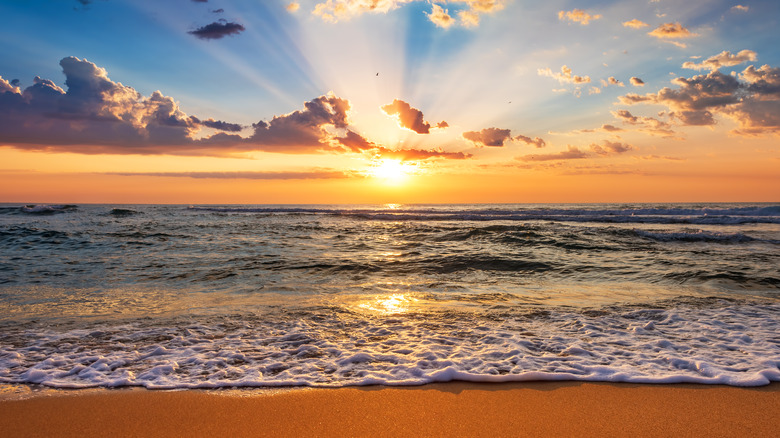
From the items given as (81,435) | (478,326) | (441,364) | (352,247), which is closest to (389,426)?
(441,364)

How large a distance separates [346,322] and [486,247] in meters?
10.2

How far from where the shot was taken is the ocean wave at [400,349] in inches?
155

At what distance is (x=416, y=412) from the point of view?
10.8 ft

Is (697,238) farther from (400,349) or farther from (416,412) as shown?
(416,412)

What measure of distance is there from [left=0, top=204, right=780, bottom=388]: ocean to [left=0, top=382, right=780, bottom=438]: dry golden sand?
21 centimetres

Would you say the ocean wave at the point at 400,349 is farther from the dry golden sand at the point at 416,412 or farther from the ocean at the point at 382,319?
the dry golden sand at the point at 416,412

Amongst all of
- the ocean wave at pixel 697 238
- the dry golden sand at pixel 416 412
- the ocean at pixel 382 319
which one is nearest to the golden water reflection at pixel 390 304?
the ocean at pixel 382 319

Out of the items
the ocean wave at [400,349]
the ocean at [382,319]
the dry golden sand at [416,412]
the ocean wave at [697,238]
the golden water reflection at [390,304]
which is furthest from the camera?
the ocean wave at [697,238]

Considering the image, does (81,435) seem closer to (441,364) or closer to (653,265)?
(441,364)

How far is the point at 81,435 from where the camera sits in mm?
3002

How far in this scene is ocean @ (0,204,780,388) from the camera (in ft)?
13.4

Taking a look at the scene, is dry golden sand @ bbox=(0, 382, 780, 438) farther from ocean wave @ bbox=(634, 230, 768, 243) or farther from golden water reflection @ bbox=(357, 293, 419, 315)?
ocean wave @ bbox=(634, 230, 768, 243)

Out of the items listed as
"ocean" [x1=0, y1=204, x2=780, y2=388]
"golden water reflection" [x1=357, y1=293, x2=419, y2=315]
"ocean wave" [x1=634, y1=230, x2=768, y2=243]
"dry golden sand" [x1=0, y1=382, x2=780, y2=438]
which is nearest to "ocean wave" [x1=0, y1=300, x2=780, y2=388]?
"ocean" [x1=0, y1=204, x2=780, y2=388]

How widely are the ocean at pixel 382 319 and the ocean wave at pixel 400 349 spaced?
0.09ft
